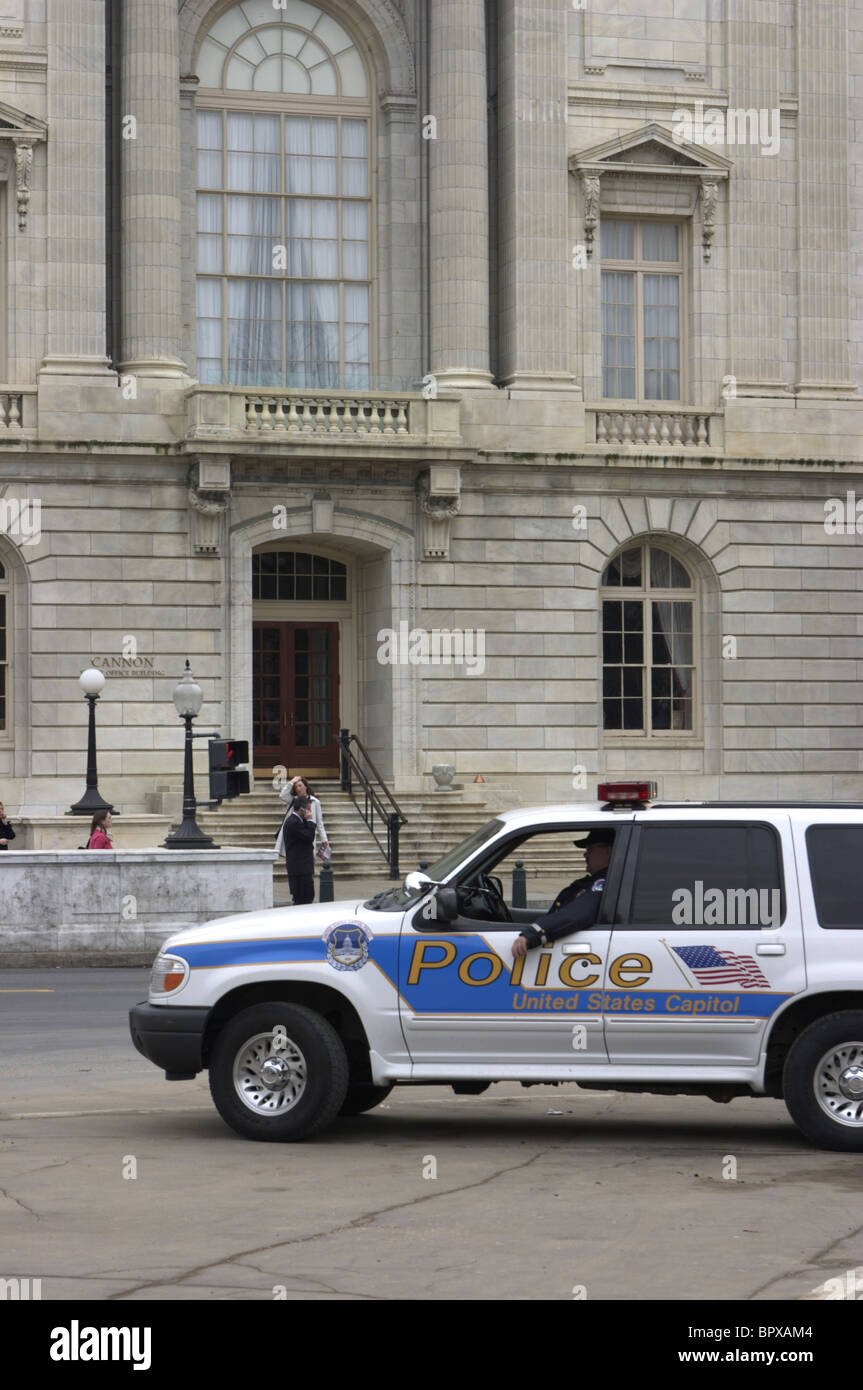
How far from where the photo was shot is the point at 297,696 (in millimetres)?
38469

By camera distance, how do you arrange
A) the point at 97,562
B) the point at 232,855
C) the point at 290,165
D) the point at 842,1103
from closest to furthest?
the point at 842,1103 < the point at 232,855 < the point at 97,562 < the point at 290,165

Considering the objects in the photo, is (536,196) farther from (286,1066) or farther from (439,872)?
(286,1066)

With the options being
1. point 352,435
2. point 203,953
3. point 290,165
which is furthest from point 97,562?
point 203,953

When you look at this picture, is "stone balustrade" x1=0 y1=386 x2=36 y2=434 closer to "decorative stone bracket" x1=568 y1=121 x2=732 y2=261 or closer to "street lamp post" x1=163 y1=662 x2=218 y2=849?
"street lamp post" x1=163 y1=662 x2=218 y2=849

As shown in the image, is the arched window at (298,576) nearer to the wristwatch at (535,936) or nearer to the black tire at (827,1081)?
the wristwatch at (535,936)

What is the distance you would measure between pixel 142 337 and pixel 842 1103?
26546mm

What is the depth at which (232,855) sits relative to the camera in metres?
24.0

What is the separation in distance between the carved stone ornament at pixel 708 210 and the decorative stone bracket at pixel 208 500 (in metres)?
9.95

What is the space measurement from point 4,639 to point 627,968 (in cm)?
2549

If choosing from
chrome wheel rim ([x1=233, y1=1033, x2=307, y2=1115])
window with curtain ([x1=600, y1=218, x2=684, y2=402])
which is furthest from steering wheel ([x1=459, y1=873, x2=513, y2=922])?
window with curtain ([x1=600, y1=218, x2=684, y2=402])

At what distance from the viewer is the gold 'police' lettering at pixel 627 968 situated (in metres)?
11.6

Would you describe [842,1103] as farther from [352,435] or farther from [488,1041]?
[352,435]

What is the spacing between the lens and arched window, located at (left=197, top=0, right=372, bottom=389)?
3741 centimetres

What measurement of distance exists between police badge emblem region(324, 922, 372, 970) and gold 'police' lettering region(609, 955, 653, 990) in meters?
1.38
